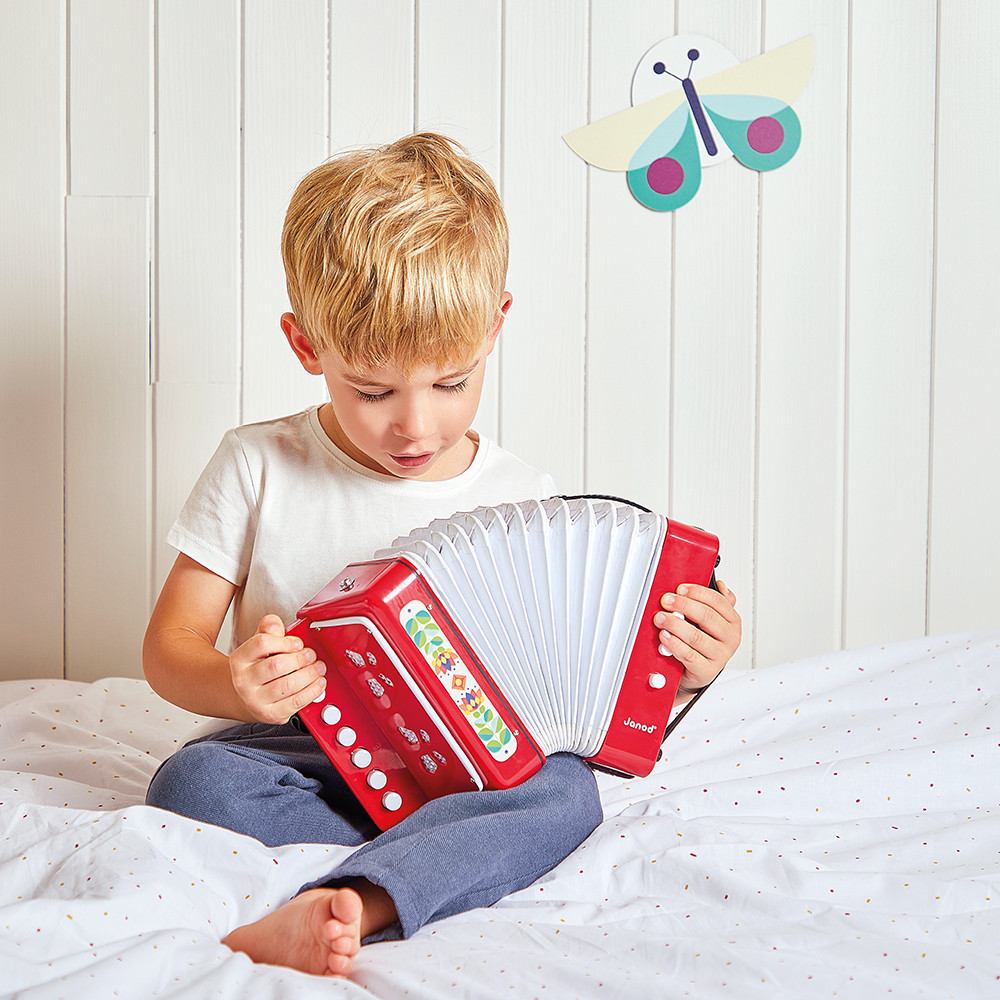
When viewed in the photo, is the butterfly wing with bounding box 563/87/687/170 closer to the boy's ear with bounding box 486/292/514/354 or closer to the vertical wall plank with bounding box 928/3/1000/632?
the vertical wall plank with bounding box 928/3/1000/632

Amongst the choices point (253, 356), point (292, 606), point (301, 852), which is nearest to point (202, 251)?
point (253, 356)

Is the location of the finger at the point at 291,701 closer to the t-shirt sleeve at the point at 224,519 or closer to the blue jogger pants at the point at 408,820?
the blue jogger pants at the point at 408,820

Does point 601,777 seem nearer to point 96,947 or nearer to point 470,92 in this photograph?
point 96,947

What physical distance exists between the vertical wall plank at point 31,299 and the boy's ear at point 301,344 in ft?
2.14

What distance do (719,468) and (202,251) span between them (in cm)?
85

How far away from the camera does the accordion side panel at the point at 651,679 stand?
821mm

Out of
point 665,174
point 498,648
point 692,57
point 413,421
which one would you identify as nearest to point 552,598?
point 498,648

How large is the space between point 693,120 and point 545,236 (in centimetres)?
28

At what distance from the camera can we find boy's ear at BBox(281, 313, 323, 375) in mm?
951

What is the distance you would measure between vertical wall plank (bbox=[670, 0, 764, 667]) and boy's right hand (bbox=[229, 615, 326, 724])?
85cm

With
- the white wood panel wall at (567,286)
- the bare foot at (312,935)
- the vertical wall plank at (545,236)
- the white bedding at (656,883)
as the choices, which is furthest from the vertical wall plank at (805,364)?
the bare foot at (312,935)

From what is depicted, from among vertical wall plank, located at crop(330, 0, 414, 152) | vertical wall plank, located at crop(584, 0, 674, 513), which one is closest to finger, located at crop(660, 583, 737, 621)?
vertical wall plank, located at crop(584, 0, 674, 513)

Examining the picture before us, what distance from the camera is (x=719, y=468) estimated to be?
4.91ft

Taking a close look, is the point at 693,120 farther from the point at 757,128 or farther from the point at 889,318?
A: the point at 889,318
